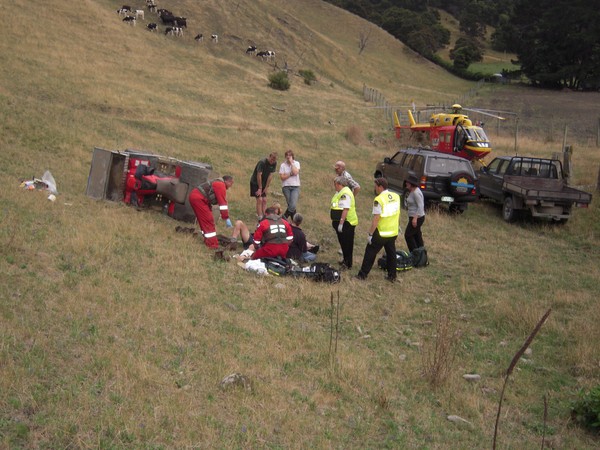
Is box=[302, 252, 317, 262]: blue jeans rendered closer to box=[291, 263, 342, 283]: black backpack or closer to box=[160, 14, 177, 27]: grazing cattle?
box=[291, 263, 342, 283]: black backpack

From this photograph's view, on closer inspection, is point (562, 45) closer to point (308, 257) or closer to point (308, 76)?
point (308, 76)

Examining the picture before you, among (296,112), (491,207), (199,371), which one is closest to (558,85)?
(296,112)

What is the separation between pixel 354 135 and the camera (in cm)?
2983

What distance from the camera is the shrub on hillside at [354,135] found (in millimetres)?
29516

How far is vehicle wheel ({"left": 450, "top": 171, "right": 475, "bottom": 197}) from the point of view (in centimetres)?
1577

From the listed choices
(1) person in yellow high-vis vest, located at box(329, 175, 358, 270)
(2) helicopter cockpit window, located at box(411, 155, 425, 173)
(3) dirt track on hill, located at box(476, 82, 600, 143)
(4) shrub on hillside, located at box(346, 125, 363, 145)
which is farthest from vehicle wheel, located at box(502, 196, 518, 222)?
(3) dirt track on hill, located at box(476, 82, 600, 143)

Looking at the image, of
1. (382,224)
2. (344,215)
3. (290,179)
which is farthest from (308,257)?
(290,179)

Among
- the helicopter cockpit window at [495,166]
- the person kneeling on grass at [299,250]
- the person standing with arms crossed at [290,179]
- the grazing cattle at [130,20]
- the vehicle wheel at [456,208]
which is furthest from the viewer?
the grazing cattle at [130,20]

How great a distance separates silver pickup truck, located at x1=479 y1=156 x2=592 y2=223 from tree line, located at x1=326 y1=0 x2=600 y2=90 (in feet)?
153

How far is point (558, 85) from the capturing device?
6109 centimetres

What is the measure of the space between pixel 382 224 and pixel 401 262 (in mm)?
1502

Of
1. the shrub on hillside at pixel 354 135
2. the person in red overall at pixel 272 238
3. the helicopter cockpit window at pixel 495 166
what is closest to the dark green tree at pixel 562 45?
the shrub on hillside at pixel 354 135

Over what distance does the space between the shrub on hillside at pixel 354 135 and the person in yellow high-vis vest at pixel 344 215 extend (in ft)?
64.0

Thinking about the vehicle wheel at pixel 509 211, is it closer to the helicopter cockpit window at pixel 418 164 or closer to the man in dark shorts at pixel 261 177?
the helicopter cockpit window at pixel 418 164
